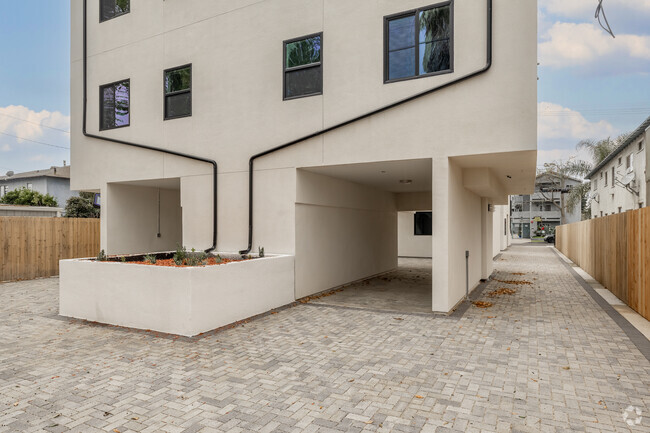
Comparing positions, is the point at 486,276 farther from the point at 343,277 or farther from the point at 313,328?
the point at 313,328

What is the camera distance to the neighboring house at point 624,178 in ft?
60.5

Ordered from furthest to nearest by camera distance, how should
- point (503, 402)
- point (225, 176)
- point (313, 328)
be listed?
point (225, 176)
point (313, 328)
point (503, 402)

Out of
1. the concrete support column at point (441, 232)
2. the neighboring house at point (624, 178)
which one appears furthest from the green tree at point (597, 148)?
the concrete support column at point (441, 232)

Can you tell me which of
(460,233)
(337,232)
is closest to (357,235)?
(337,232)

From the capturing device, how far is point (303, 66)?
8.23m

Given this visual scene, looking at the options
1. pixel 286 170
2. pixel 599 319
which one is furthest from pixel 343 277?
pixel 599 319

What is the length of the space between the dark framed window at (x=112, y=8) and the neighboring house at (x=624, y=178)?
18.4m

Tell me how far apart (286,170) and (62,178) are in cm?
3551

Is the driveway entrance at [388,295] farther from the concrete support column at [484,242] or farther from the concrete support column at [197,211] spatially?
the concrete support column at [197,211]

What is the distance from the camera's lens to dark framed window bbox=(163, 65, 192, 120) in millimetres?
9609

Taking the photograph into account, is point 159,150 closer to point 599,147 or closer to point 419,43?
point 419,43

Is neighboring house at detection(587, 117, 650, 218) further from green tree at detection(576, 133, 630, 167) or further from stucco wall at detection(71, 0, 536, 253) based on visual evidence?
stucco wall at detection(71, 0, 536, 253)

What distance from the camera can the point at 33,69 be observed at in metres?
38.4

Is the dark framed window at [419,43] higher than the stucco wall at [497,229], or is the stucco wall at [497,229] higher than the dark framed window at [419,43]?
the dark framed window at [419,43]
